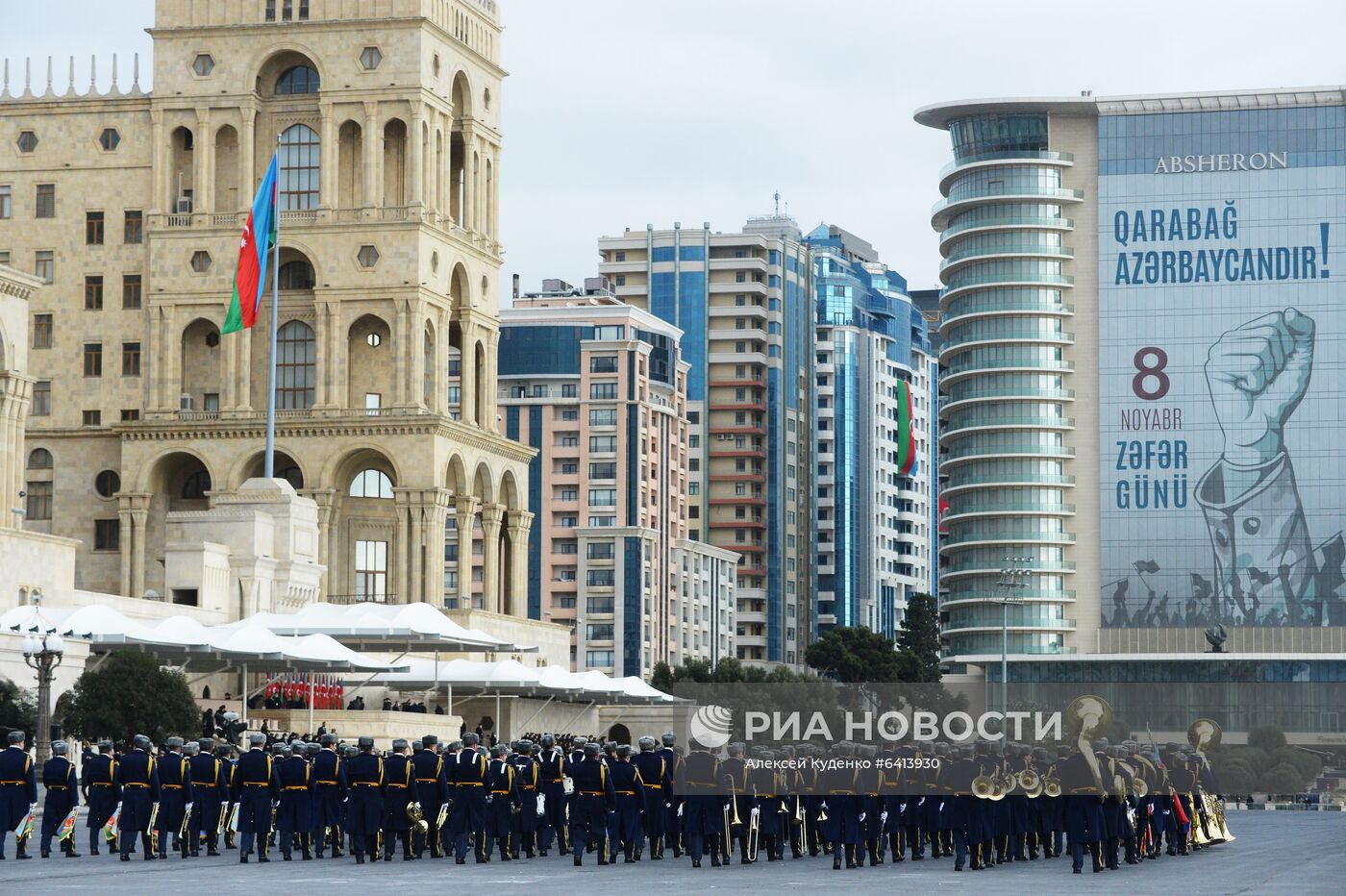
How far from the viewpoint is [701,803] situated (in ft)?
118

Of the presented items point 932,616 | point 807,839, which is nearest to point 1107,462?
point 932,616

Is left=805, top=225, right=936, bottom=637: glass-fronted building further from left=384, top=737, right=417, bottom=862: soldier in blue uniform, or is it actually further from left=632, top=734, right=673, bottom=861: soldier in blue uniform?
left=384, top=737, right=417, bottom=862: soldier in blue uniform

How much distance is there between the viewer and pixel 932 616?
163m

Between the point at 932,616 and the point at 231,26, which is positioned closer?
the point at 231,26

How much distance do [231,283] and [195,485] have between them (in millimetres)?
8371

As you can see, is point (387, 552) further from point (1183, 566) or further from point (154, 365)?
point (1183, 566)

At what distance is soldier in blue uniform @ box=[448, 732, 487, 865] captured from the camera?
35.2 m

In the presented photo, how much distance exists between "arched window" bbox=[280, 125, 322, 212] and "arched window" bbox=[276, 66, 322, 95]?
161 cm

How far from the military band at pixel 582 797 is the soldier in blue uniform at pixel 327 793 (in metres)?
0.03

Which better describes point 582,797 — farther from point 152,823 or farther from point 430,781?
point 152,823

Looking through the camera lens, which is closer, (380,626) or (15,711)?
(15,711)

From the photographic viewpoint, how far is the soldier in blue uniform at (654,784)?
36.0 m

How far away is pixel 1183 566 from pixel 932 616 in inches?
783

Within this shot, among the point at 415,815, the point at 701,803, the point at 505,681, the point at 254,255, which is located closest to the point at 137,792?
the point at 415,815
